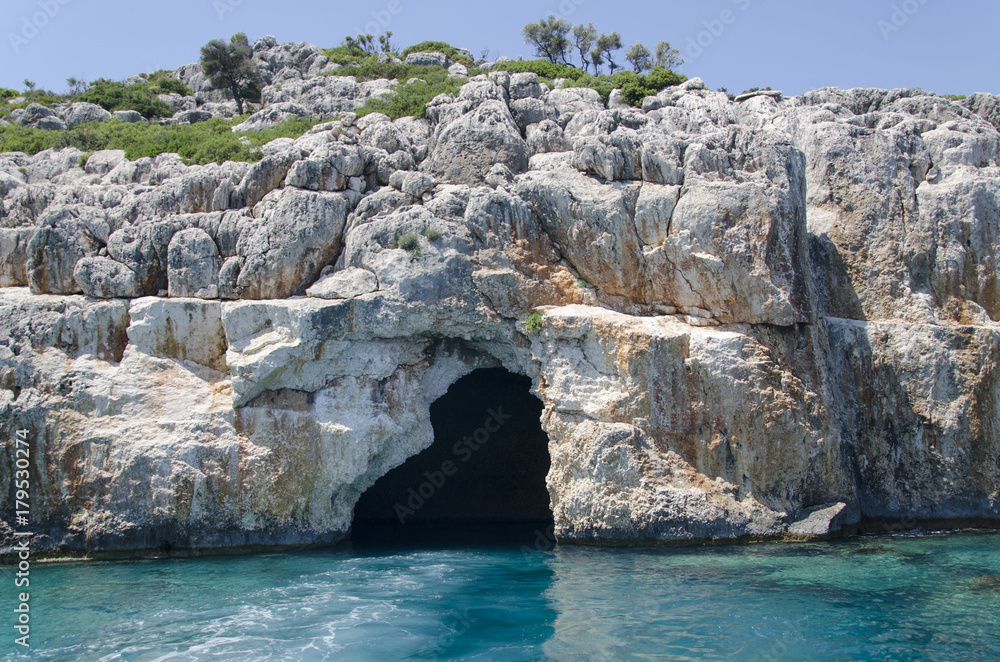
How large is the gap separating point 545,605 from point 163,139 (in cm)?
2030

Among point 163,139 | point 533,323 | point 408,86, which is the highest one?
point 408,86

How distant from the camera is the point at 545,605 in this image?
1178 centimetres

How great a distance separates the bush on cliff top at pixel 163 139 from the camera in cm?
2138

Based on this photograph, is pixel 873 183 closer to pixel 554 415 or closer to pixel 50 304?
pixel 554 415

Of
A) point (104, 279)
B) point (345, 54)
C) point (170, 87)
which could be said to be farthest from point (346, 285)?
point (170, 87)

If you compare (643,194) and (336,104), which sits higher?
(336,104)

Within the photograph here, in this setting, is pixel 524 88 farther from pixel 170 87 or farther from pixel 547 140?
pixel 170 87

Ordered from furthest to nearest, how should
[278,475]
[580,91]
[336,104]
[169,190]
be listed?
[336,104] → [580,91] → [169,190] → [278,475]

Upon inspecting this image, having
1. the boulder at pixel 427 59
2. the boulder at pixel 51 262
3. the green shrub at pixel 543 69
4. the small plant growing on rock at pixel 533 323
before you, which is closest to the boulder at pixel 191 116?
the boulder at pixel 427 59

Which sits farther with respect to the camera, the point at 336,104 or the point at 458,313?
the point at 336,104

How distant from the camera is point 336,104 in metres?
27.6

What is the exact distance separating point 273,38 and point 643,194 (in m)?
29.9

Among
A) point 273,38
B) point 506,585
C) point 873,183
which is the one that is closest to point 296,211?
point 506,585

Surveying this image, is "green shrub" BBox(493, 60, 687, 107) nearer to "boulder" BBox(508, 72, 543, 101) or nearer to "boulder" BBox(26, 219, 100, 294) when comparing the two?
"boulder" BBox(508, 72, 543, 101)
